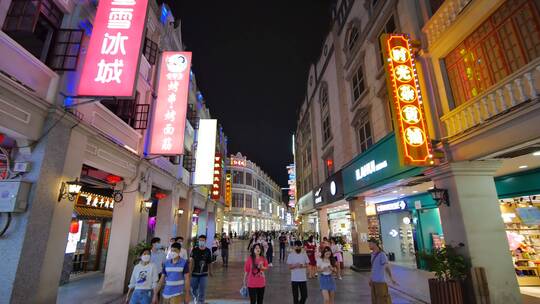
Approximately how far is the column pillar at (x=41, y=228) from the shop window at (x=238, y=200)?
44.0 metres

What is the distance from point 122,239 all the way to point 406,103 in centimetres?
1104

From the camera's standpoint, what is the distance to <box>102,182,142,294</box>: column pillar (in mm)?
9938

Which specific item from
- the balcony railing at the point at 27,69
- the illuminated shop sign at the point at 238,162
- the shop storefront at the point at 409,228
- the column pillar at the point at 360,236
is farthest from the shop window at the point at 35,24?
the illuminated shop sign at the point at 238,162

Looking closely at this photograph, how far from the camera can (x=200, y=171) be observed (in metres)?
20.2

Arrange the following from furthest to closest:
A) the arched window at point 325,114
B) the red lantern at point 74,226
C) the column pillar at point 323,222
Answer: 1. the column pillar at point 323,222
2. the arched window at point 325,114
3. the red lantern at point 74,226

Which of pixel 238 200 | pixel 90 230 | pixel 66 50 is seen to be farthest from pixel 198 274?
pixel 238 200

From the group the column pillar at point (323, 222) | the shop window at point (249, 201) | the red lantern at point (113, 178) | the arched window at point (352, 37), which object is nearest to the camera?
the red lantern at point (113, 178)

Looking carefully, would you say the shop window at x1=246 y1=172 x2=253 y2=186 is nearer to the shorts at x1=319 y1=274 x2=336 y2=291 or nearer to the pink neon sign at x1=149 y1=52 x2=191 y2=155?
the pink neon sign at x1=149 y1=52 x2=191 y2=155

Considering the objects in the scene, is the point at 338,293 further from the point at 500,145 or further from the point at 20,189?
the point at 20,189

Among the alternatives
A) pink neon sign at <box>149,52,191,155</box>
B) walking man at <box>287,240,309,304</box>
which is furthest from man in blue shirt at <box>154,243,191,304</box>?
pink neon sign at <box>149,52,191,155</box>

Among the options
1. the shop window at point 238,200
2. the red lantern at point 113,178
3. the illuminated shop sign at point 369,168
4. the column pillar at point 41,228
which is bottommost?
the column pillar at point 41,228

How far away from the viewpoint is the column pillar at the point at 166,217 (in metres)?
14.6

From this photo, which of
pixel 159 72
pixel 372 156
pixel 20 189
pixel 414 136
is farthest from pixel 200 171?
pixel 414 136

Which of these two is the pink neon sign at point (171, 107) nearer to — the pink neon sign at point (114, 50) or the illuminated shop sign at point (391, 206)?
the pink neon sign at point (114, 50)
